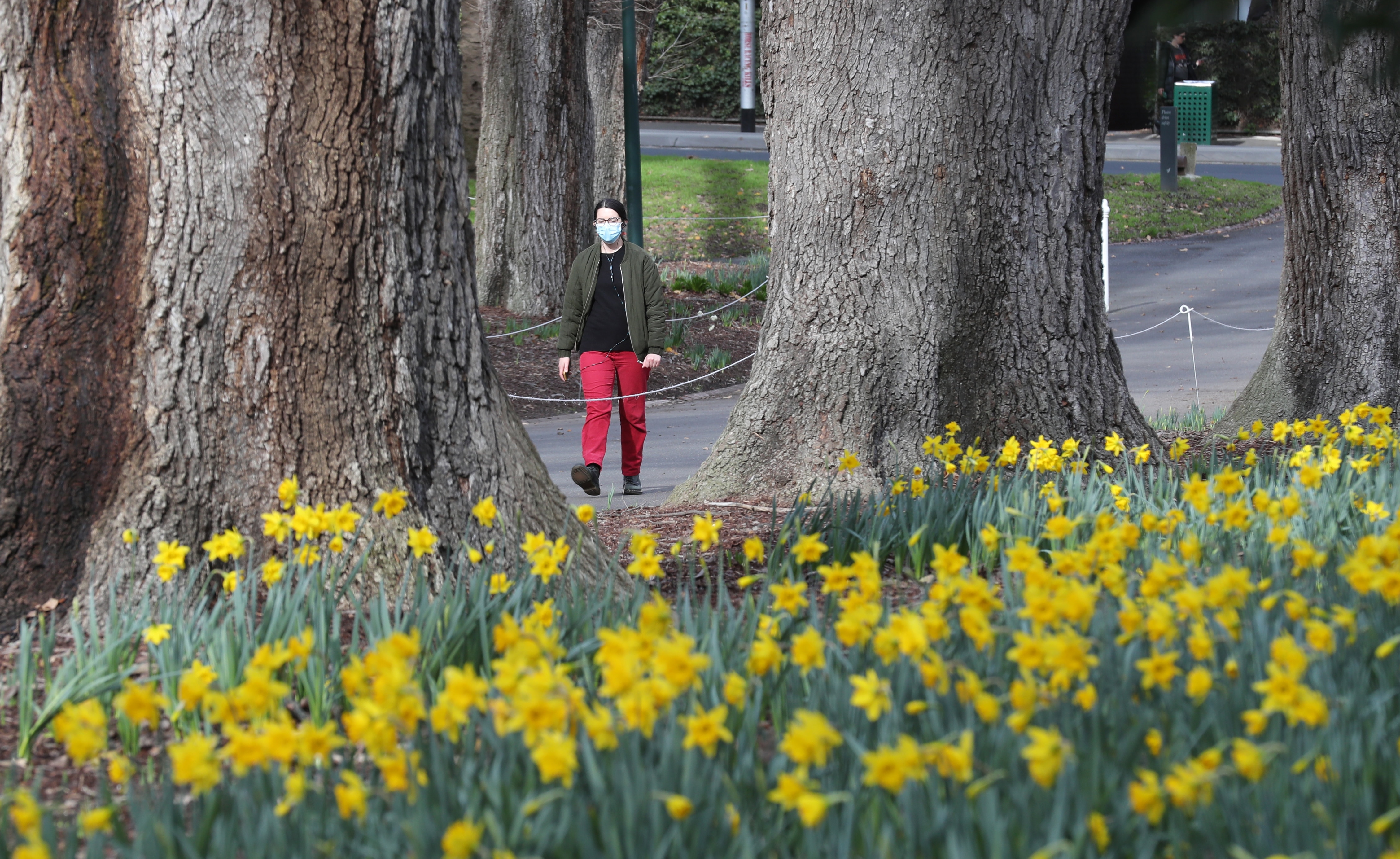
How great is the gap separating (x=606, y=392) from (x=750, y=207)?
13920 mm

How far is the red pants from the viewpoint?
275 inches

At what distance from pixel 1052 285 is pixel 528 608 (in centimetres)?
294

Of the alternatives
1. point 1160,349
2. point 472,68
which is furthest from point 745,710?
point 472,68

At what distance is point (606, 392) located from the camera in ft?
22.9

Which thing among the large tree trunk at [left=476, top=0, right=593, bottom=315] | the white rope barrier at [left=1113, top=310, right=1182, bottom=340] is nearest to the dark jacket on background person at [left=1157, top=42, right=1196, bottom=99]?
the white rope barrier at [left=1113, top=310, right=1182, bottom=340]

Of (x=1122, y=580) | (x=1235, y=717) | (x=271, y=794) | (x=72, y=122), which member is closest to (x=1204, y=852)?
(x=1235, y=717)

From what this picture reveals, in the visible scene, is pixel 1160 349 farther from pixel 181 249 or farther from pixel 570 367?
pixel 181 249

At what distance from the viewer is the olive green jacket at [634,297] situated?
22.8 ft

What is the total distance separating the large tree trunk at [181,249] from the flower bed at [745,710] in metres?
0.25

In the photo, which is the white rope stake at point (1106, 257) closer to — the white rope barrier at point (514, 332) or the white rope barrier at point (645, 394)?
the white rope barrier at point (645, 394)

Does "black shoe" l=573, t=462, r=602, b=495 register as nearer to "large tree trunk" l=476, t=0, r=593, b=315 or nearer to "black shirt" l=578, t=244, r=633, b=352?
"black shirt" l=578, t=244, r=633, b=352

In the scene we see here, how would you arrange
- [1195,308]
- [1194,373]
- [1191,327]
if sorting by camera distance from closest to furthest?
[1194,373], [1191,327], [1195,308]

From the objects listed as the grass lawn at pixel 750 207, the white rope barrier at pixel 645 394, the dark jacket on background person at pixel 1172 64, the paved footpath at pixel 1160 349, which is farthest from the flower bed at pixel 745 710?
the grass lawn at pixel 750 207

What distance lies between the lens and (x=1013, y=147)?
518cm
